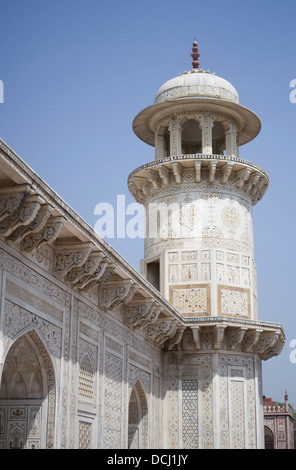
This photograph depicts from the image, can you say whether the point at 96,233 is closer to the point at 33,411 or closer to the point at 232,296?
the point at 33,411

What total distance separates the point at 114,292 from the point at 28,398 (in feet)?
8.93

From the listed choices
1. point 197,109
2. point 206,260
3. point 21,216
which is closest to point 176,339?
point 206,260

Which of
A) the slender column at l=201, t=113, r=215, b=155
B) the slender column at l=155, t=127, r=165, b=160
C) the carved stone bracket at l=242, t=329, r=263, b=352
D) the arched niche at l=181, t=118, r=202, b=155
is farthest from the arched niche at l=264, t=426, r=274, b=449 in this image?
the slender column at l=201, t=113, r=215, b=155

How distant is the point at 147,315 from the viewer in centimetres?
1405

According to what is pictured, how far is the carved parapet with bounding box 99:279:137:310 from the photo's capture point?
12.6 metres

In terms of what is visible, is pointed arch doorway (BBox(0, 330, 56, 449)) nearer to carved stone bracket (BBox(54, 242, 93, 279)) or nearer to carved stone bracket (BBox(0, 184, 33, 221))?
carved stone bracket (BBox(54, 242, 93, 279))

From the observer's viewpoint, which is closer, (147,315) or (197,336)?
(147,315)

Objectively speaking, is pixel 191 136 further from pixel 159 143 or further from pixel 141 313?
pixel 141 313

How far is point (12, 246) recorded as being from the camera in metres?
9.47

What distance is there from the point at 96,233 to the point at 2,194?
2088 millimetres

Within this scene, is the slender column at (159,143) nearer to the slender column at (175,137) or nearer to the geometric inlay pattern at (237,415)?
the slender column at (175,137)

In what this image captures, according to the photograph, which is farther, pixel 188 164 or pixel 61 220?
pixel 188 164

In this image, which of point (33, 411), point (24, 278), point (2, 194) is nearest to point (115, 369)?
point (33, 411)

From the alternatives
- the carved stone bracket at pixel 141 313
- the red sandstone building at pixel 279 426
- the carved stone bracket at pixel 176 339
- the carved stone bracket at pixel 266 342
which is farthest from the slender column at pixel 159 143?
the red sandstone building at pixel 279 426
